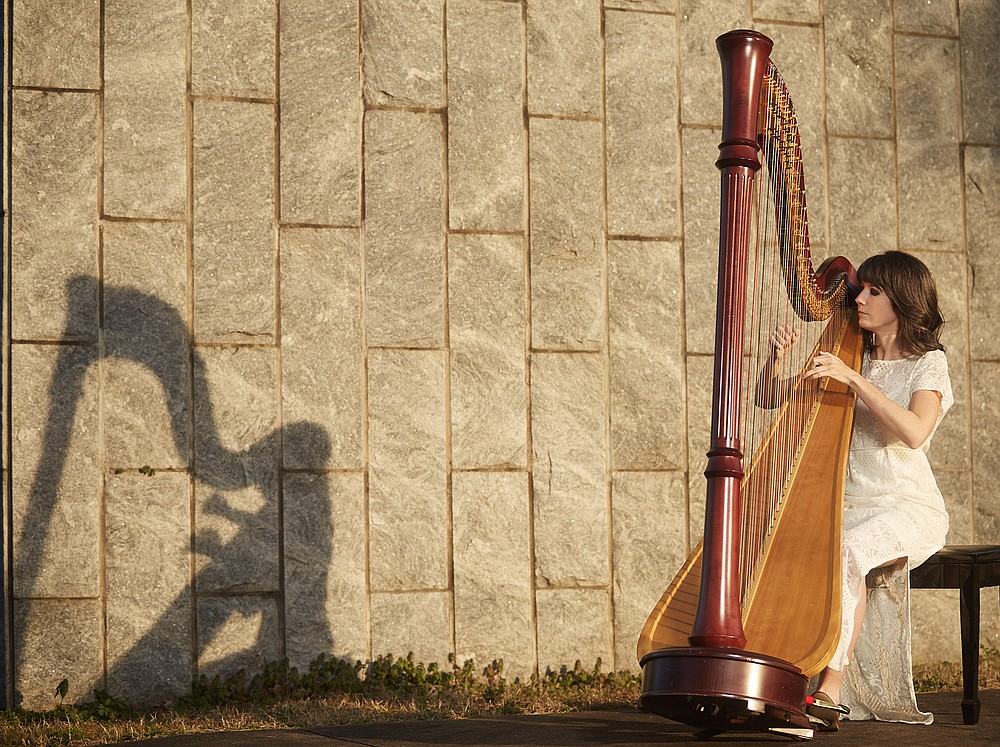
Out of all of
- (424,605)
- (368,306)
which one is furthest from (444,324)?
(424,605)

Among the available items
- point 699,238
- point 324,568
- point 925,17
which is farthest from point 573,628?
point 925,17

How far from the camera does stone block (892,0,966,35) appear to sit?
4.86 metres

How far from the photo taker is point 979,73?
4.92m

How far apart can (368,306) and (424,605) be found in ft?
3.56

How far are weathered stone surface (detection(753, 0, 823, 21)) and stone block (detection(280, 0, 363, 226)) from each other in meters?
1.62

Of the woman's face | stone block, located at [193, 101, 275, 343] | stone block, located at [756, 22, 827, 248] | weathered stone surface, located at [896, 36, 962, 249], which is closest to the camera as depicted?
the woman's face

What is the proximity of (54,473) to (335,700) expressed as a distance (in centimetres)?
121

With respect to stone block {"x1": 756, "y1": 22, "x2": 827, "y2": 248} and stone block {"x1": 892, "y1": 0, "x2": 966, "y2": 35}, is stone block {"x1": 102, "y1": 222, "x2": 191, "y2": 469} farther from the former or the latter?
stone block {"x1": 892, "y1": 0, "x2": 966, "y2": 35}

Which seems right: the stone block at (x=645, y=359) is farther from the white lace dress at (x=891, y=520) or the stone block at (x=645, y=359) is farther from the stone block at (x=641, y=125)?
the white lace dress at (x=891, y=520)

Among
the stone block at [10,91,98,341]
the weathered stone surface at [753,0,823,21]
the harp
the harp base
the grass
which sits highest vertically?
the weathered stone surface at [753,0,823,21]

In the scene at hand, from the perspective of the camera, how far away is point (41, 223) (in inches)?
157

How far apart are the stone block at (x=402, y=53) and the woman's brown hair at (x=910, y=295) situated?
1746mm

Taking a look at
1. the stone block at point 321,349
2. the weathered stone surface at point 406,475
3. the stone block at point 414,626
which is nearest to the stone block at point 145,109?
the stone block at point 321,349

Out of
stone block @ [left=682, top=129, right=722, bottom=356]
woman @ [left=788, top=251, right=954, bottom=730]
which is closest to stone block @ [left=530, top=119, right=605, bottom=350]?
stone block @ [left=682, top=129, right=722, bottom=356]
